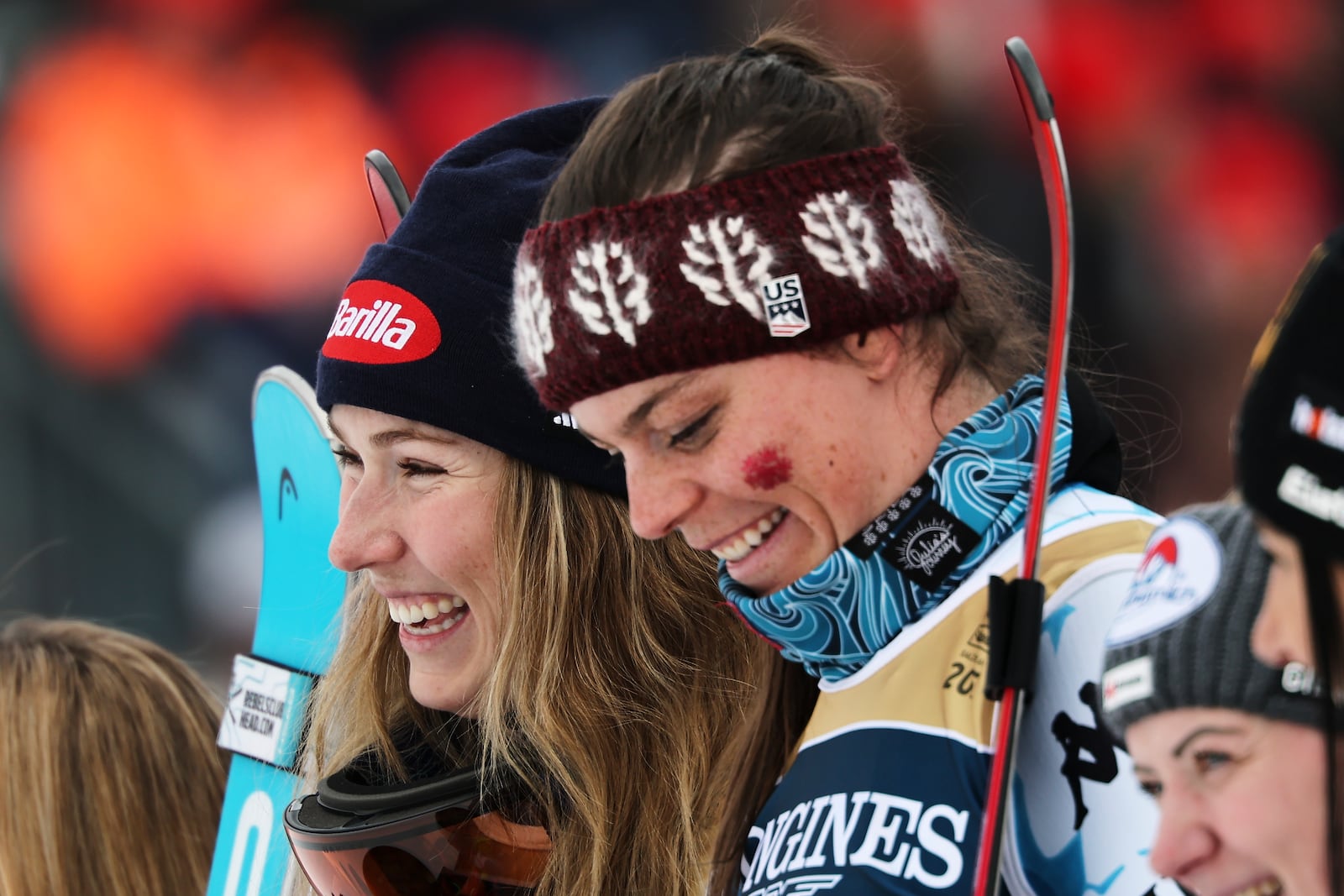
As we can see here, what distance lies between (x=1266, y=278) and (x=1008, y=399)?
2153 millimetres

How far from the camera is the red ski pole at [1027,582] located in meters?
0.95

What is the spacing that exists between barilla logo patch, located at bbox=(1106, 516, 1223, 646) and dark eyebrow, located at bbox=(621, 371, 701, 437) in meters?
0.42

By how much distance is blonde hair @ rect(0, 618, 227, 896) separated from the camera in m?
1.99

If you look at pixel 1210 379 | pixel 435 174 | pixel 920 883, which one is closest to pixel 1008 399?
pixel 920 883

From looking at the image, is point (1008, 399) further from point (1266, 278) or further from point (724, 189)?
point (1266, 278)

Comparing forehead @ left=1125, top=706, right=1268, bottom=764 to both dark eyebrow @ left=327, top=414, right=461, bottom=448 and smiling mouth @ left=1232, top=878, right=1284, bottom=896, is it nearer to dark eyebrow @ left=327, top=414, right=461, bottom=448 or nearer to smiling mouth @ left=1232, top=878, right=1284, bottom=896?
smiling mouth @ left=1232, top=878, right=1284, bottom=896

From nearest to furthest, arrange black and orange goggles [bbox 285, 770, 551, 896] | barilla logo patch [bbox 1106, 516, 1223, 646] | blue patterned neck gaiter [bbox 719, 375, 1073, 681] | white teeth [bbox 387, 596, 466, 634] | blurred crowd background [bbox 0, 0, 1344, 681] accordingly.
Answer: barilla logo patch [bbox 1106, 516, 1223, 646]
blue patterned neck gaiter [bbox 719, 375, 1073, 681]
black and orange goggles [bbox 285, 770, 551, 896]
white teeth [bbox 387, 596, 466, 634]
blurred crowd background [bbox 0, 0, 1344, 681]

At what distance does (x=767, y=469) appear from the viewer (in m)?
1.13

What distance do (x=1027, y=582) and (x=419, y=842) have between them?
90 cm

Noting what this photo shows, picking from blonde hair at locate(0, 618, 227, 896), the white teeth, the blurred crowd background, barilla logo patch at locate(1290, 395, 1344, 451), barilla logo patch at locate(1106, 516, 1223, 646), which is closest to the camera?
barilla logo patch at locate(1290, 395, 1344, 451)

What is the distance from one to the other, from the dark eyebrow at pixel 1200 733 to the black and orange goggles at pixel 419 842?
1.04 metres


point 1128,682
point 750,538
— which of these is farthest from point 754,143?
point 1128,682

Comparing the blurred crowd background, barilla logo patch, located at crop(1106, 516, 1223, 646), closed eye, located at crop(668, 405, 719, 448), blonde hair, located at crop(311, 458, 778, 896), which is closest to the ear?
closed eye, located at crop(668, 405, 719, 448)

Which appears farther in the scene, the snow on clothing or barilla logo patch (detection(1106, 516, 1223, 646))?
the snow on clothing
